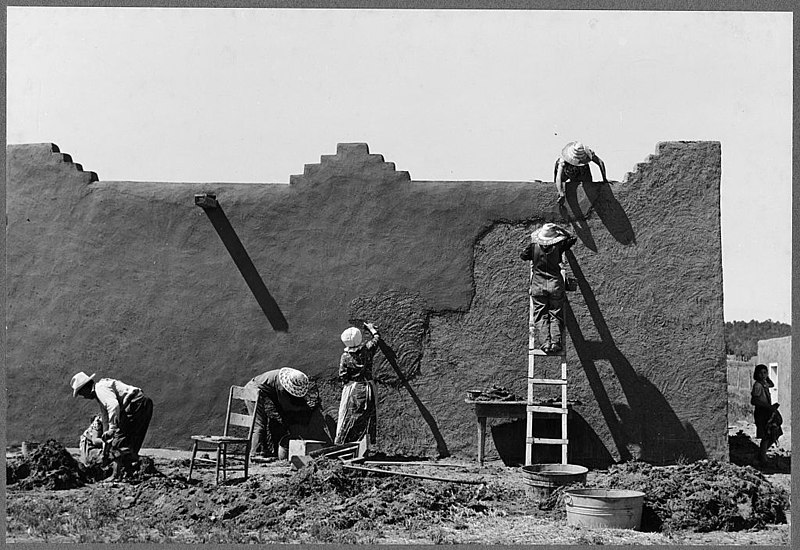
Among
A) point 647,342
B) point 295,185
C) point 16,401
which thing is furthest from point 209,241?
point 647,342

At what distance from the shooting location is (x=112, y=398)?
31.0 feet

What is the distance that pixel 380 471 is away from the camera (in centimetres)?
895

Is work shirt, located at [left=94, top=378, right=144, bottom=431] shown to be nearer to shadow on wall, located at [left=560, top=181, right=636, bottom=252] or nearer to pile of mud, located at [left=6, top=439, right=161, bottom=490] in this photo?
pile of mud, located at [left=6, top=439, right=161, bottom=490]

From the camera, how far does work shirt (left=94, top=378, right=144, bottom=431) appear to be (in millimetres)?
9336

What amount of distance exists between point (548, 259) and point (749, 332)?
32.7 metres

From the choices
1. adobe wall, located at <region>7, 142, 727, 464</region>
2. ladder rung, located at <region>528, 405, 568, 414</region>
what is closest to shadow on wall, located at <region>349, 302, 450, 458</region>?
adobe wall, located at <region>7, 142, 727, 464</region>

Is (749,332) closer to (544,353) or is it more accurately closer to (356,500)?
(544,353)

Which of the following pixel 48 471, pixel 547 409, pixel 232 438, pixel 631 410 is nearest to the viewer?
→ pixel 232 438

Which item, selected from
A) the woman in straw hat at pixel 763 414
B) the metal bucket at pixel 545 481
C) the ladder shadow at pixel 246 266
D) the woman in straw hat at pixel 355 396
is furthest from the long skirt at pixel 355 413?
the woman in straw hat at pixel 763 414

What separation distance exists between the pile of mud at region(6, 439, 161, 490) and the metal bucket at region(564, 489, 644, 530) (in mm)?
4021

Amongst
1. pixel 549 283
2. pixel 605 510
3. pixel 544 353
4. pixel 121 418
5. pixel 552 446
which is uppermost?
pixel 549 283

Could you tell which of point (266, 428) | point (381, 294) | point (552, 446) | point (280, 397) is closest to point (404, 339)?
point (381, 294)

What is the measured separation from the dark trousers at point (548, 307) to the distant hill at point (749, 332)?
2843cm

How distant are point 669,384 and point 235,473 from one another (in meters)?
4.78
